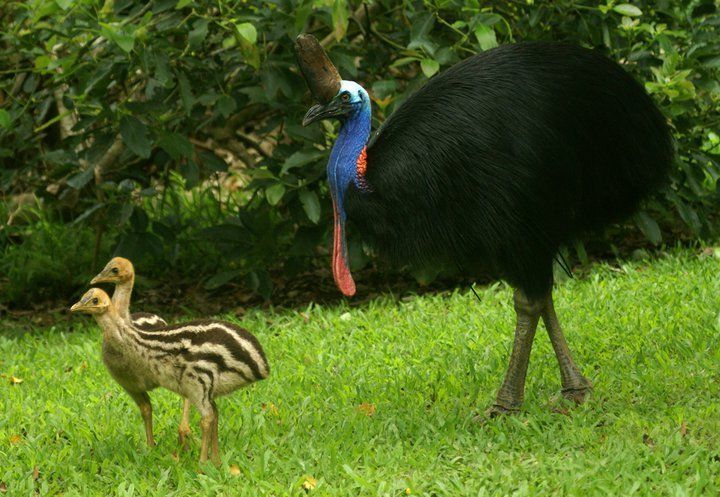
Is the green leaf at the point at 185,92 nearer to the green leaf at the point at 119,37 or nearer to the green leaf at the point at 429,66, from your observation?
the green leaf at the point at 119,37

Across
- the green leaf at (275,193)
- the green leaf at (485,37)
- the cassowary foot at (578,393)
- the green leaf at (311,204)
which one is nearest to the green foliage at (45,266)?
the green leaf at (275,193)

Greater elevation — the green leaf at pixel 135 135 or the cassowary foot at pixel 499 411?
the green leaf at pixel 135 135

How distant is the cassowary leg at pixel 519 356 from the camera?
4539mm

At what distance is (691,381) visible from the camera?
4773 millimetres

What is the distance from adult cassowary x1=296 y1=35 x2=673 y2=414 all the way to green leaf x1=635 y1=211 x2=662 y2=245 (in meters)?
2.38

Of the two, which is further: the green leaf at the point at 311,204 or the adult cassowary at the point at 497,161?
the green leaf at the point at 311,204

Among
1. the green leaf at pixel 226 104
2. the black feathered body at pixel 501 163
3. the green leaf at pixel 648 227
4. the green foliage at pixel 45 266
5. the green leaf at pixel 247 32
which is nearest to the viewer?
the black feathered body at pixel 501 163

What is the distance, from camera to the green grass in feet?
13.2

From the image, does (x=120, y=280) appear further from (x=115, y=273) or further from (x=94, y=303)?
(x=94, y=303)

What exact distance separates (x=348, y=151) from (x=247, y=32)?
4.90 feet

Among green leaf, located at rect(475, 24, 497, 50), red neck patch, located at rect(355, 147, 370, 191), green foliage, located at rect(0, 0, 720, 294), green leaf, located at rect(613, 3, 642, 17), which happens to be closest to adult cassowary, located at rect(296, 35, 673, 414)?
red neck patch, located at rect(355, 147, 370, 191)

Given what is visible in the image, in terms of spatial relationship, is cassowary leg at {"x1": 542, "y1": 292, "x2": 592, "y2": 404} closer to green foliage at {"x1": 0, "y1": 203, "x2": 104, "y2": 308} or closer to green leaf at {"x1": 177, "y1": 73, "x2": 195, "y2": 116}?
green leaf at {"x1": 177, "y1": 73, "x2": 195, "y2": 116}

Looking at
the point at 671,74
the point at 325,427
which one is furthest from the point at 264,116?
the point at 325,427

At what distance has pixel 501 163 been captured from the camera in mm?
4238
